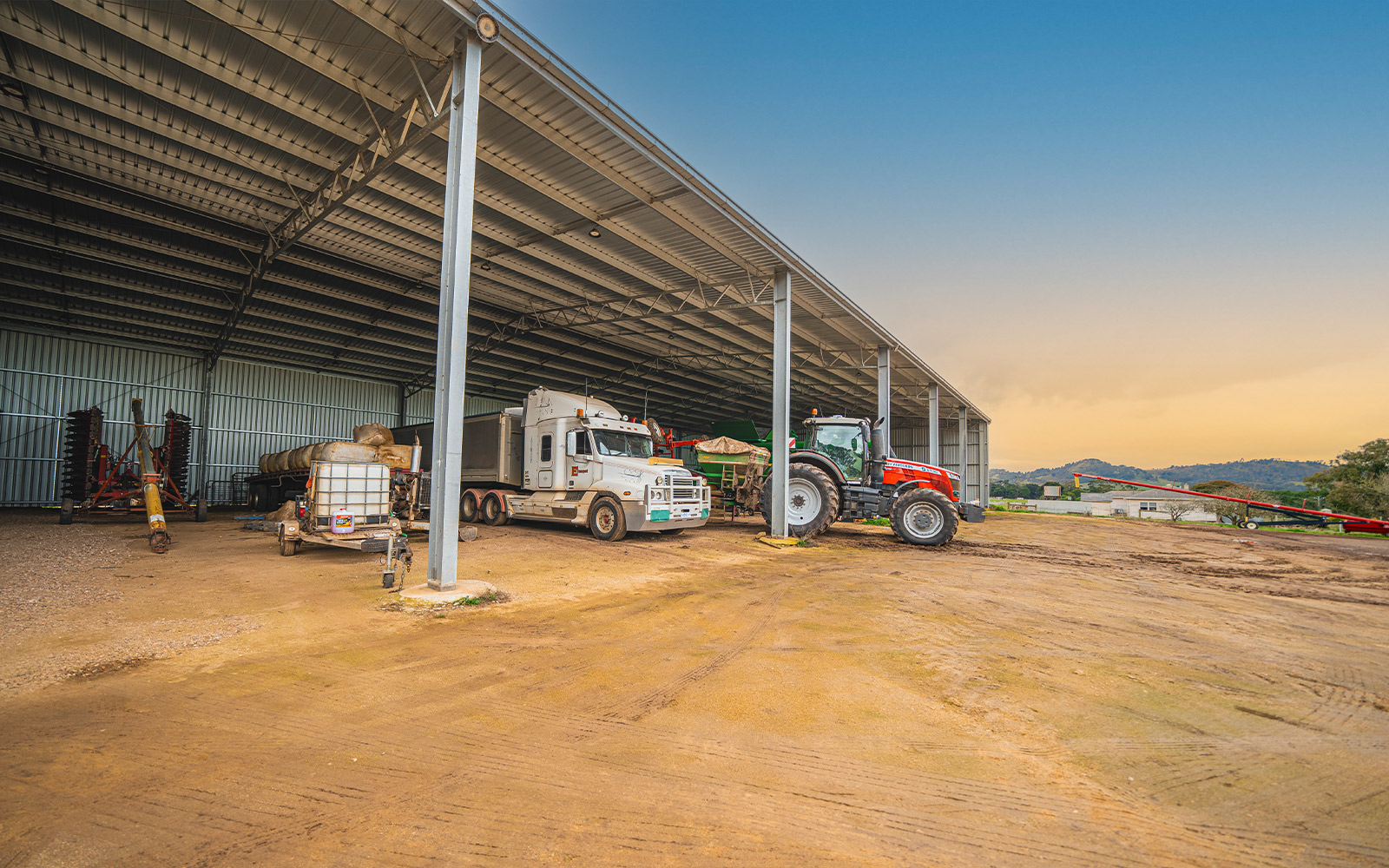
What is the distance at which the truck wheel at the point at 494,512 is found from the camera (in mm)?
14992

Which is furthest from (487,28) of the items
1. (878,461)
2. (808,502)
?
(878,461)

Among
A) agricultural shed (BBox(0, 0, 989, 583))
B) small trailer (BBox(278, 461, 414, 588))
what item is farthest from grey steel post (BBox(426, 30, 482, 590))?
small trailer (BBox(278, 461, 414, 588))

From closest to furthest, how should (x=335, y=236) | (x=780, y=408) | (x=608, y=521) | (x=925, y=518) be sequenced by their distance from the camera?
(x=608, y=521) < (x=925, y=518) < (x=335, y=236) < (x=780, y=408)

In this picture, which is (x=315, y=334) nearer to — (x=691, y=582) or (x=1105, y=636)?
(x=691, y=582)


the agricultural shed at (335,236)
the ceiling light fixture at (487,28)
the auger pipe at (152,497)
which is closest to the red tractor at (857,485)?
the agricultural shed at (335,236)

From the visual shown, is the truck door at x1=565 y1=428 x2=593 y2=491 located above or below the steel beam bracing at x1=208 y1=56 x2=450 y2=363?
below

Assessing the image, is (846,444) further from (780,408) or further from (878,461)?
(780,408)

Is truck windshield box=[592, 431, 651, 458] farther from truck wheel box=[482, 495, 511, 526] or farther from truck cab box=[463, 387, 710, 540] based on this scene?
truck wheel box=[482, 495, 511, 526]

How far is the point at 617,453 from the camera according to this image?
533 inches

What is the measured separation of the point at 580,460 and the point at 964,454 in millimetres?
28933

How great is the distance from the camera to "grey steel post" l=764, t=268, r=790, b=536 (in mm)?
13734

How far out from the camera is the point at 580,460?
44.5ft

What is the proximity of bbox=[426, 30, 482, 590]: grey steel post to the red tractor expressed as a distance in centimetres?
855

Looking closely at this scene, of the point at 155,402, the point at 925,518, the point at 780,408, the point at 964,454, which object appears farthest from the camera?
the point at 964,454
